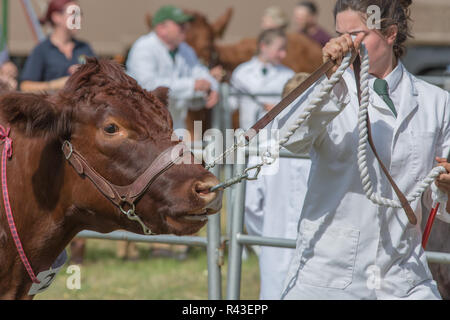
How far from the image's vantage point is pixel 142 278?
7316mm

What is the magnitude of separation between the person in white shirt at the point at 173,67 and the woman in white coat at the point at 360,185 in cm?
532

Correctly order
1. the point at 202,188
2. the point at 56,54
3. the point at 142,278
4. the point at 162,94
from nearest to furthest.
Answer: the point at 202,188, the point at 162,94, the point at 142,278, the point at 56,54

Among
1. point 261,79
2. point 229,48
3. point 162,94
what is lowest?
point 261,79

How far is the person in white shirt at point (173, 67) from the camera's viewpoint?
8891 mm

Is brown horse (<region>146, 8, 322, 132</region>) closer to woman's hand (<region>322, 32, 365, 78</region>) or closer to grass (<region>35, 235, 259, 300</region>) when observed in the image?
grass (<region>35, 235, 259, 300</region>)

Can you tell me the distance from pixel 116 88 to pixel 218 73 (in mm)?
6932

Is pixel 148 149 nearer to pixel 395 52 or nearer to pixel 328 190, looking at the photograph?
pixel 328 190

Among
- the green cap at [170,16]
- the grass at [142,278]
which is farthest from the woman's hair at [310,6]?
the grass at [142,278]

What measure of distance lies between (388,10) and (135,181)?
1374 mm

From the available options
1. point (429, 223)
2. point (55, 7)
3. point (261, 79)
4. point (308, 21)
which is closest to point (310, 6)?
Answer: point (308, 21)

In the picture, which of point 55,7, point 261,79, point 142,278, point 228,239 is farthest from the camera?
point 261,79

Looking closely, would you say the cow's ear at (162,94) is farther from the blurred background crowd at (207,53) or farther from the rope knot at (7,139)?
the rope knot at (7,139)

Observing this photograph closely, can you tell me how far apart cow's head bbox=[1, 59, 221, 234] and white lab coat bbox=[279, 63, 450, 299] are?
1.72ft

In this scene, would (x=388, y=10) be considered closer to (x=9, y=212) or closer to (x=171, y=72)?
(x=9, y=212)
